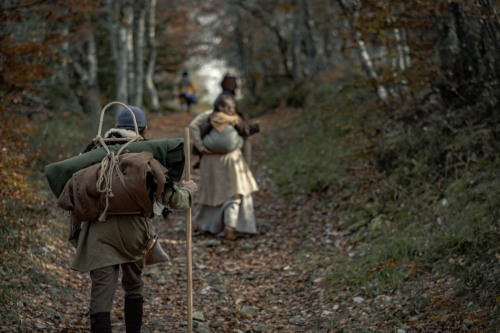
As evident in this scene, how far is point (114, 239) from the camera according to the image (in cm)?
427

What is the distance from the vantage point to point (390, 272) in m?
6.16

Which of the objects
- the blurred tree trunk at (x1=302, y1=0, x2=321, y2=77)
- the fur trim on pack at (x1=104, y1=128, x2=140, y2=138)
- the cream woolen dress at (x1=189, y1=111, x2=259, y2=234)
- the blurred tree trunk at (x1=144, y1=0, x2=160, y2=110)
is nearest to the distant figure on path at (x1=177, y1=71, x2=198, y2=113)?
the blurred tree trunk at (x1=144, y1=0, x2=160, y2=110)

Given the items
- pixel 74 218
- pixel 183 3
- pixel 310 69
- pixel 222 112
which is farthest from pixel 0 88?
pixel 183 3

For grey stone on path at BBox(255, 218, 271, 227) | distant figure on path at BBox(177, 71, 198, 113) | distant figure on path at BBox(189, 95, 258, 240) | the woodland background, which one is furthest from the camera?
distant figure on path at BBox(177, 71, 198, 113)

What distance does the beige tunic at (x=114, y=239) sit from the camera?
4.21 meters

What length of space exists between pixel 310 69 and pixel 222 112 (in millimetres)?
15820

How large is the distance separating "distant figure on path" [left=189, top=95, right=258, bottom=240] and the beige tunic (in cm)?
444

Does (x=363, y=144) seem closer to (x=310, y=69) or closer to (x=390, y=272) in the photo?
(x=390, y=272)

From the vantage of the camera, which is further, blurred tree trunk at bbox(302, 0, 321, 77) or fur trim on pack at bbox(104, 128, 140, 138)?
blurred tree trunk at bbox(302, 0, 321, 77)

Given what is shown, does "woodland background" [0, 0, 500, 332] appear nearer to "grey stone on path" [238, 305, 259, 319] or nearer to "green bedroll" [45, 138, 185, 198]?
"grey stone on path" [238, 305, 259, 319]

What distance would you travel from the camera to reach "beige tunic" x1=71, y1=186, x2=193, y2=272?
13.8 feet

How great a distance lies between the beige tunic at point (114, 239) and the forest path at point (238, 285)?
1579mm

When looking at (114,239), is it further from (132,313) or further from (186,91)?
(186,91)

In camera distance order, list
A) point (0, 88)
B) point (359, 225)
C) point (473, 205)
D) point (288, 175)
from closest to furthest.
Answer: point (473, 205)
point (359, 225)
point (0, 88)
point (288, 175)
